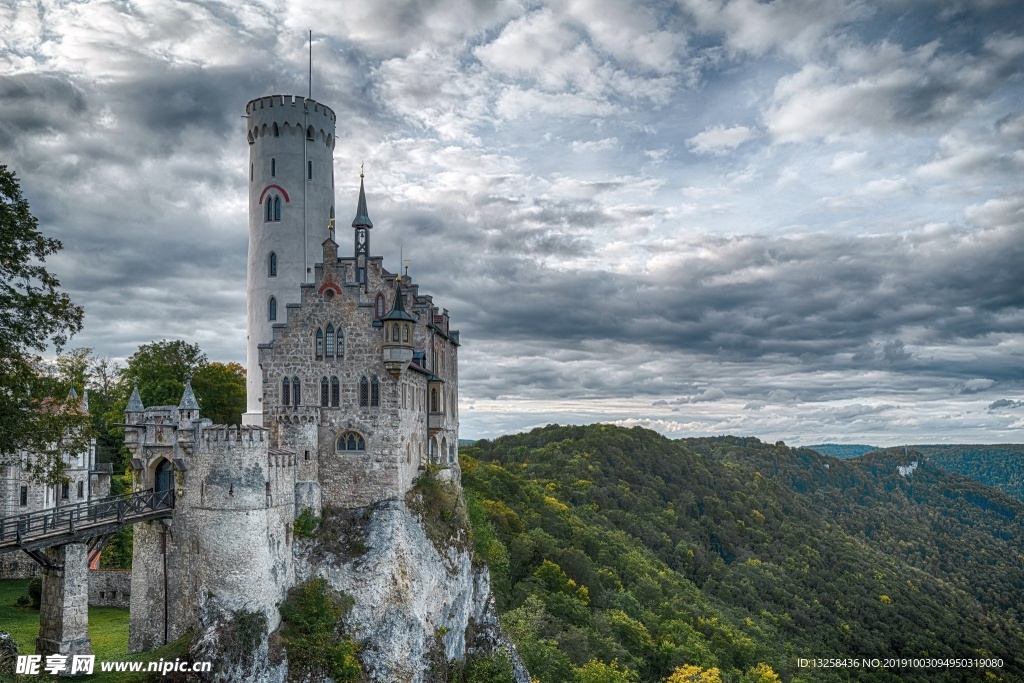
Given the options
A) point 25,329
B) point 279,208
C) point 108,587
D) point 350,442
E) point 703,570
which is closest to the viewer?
point 25,329

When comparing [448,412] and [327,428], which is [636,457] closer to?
[448,412]

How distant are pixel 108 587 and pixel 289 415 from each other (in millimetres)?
17350

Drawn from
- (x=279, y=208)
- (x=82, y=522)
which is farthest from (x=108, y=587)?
(x=279, y=208)

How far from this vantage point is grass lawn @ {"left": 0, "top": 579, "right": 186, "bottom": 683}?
30.0 metres

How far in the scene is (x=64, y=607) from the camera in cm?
3020

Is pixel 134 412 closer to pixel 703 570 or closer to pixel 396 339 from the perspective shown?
pixel 396 339

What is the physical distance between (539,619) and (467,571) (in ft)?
45.1

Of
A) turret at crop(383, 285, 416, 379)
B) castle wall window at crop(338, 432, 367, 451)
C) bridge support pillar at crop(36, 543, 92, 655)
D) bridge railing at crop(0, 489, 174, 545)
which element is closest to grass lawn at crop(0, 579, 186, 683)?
bridge support pillar at crop(36, 543, 92, 655)

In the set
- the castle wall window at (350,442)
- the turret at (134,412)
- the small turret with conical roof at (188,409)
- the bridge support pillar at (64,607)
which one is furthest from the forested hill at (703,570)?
the bridge support pillar at (64,607)

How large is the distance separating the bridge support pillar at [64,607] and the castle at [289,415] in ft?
12.9

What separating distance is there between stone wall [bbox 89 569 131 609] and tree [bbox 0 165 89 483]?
1728 centimetres

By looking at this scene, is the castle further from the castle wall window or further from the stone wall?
the stone wall

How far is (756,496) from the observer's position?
15038cm

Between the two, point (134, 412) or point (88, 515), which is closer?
point (88, 515)
